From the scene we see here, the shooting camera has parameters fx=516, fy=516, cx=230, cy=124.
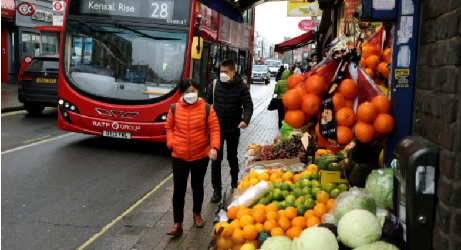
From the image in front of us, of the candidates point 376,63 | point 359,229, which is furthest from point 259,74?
point 359,229

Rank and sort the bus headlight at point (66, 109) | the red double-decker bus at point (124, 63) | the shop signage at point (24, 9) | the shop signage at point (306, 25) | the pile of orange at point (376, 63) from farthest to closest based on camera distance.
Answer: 1. the shop signage at point (306, 25)
2. the shop signage at point (24, 9)
3. the bus headlight at point (66, 109)
4. the red double-decker bus at point (124, 63)
5. the pile of orange at point (376, 63)

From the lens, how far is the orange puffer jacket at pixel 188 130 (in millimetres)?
5738

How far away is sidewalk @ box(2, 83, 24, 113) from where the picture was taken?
17.4 meters

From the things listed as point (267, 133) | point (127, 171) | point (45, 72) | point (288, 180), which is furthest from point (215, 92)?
point (45, 72)

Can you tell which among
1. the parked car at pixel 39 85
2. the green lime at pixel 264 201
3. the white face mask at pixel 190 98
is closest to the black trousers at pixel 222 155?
the white face mask at pixel 190 98

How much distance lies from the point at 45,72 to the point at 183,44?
6803 millimetres

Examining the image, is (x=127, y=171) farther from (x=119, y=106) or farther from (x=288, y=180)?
(x=288, y=180)

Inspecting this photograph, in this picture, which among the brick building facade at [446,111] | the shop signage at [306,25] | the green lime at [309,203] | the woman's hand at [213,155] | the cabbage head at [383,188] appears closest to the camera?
the brick building facade at [446,111]

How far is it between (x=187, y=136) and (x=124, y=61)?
532 cm

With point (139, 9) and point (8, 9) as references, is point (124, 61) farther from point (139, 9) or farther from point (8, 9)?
point (8, 9)

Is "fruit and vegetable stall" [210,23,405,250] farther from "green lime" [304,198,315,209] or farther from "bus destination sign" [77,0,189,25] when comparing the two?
"bus destination sign" [77,0,189,25]

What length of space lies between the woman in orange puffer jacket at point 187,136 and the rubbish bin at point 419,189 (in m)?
3.16

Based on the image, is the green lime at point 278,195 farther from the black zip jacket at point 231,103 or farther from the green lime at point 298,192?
the black zip jacket at point 231,103

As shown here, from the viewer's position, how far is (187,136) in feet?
18.8
